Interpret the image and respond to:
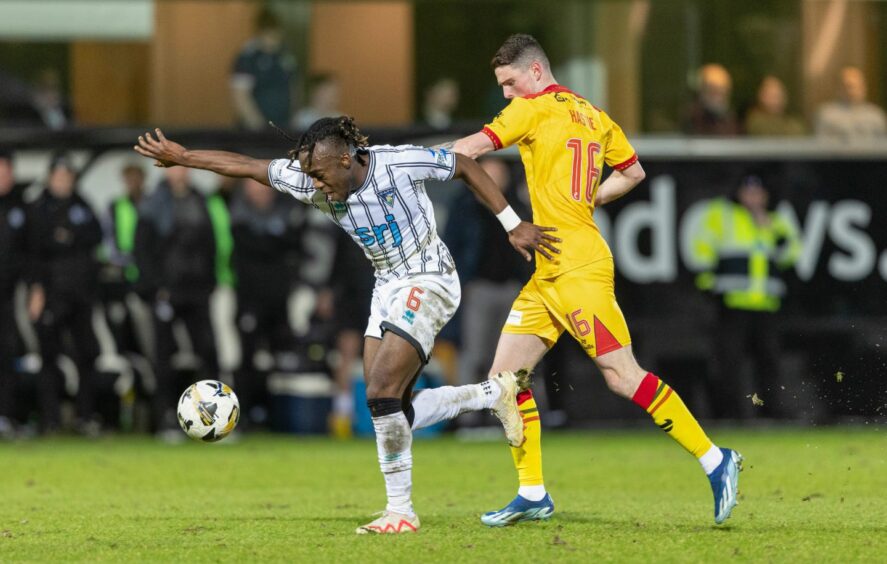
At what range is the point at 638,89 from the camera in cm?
1716

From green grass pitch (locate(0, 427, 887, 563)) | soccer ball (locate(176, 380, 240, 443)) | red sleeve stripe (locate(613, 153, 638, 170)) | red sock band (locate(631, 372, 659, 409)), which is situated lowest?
green grass pitch (locate(0, 427, 887, 563))

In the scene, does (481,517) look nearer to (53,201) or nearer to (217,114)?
(53,201)

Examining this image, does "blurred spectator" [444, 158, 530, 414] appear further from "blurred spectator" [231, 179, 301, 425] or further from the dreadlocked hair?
the dreadlocked hair

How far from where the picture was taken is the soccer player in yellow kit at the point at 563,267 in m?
8.23

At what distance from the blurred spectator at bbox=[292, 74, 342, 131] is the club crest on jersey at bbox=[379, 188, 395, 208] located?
8928 millimetres

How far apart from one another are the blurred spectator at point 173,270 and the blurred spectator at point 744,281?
4.96m

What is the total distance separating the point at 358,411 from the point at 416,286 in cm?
766

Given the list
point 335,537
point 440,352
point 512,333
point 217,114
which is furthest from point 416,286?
point 217,114

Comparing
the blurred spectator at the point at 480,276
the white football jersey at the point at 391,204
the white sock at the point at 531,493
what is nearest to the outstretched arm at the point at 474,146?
the white football jersey at the point at 391,204

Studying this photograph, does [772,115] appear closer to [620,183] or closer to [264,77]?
[264,77]

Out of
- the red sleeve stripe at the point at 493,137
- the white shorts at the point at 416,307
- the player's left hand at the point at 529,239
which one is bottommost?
the white shorts at the point at 416,307

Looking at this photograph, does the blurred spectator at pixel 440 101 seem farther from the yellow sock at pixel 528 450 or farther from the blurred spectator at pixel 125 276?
the yellow sock at pixel 528 450

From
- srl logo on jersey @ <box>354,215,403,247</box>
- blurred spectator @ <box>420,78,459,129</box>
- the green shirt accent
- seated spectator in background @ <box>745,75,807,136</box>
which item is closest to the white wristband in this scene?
srl logo on jersey @ <box>354,215,403,247</box>

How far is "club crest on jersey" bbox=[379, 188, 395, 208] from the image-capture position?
8.04 meters
